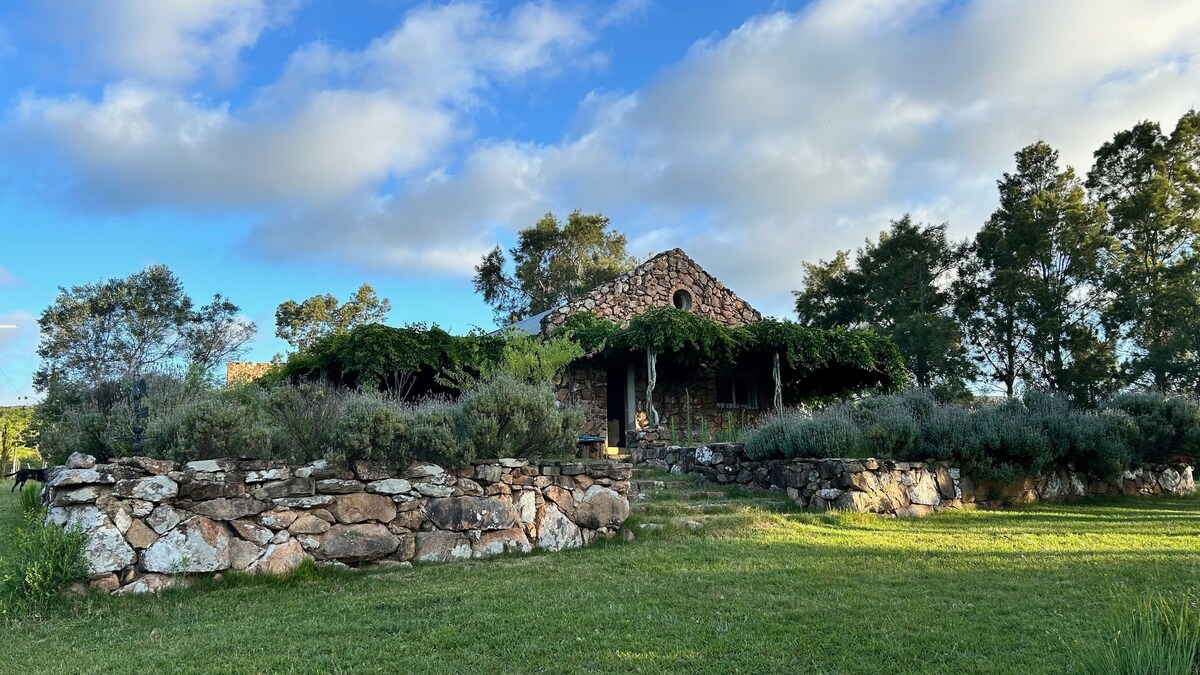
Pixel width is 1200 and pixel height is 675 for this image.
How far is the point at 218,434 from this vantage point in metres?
5.93

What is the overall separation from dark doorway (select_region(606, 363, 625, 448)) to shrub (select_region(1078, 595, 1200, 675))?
13825mm

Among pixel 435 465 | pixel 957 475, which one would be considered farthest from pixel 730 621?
pixel 957 475

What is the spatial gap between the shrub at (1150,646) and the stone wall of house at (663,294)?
13.5 meters

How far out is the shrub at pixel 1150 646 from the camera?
2.63 meters

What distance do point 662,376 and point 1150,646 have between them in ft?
47.0

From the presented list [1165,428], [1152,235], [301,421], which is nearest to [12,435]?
[301,421]

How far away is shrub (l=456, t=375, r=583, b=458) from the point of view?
696 cm

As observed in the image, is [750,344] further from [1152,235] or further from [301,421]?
[1152,235]

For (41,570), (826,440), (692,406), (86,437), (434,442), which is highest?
(692,406)

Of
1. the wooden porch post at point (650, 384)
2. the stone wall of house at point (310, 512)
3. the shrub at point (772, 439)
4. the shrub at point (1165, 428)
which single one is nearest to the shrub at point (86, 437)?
the stone wall of house at point (310, 512)

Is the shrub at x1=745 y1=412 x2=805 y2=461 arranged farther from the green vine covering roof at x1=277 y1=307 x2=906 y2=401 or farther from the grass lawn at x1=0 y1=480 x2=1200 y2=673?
the green vine covering roof at x1=277 y1=307 x2=906 y2=401

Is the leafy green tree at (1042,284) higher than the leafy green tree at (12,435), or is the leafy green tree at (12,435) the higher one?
the leafy green tree at (1042,284)

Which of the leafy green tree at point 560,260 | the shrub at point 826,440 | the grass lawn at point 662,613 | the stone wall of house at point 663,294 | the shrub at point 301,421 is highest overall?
the leafy green tree at point 560,260

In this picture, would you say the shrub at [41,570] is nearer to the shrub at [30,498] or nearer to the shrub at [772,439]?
the shrub at [30,498]
